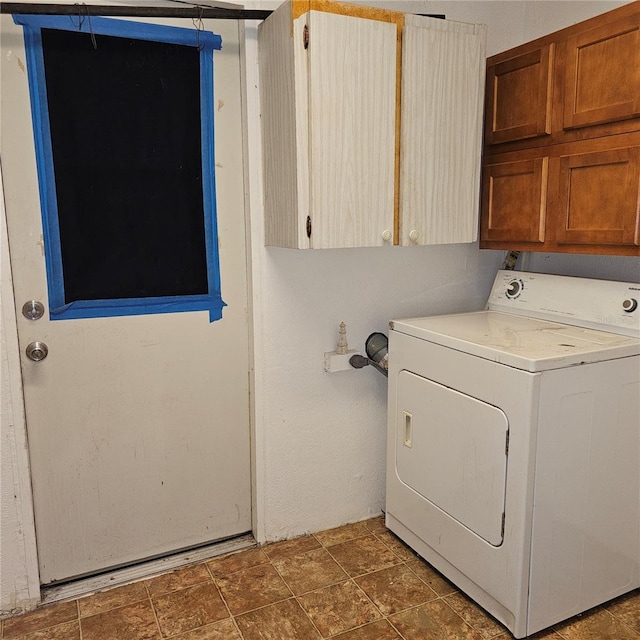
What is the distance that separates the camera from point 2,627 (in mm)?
1917

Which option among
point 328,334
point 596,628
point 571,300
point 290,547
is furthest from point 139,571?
point 571,300

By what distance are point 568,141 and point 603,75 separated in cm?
22

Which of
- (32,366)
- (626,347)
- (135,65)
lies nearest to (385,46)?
(135,65)

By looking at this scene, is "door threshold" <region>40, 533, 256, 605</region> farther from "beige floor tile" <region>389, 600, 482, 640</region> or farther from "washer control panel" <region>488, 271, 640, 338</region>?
"washer control panel" <region>488, 271, 640, 338</region>

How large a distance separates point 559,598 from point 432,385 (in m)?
0.79

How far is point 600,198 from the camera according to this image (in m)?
1.86

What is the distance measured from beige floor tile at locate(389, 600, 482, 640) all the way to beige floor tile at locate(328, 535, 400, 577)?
268 millimetres

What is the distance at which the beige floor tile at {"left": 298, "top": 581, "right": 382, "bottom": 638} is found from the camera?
1915mm

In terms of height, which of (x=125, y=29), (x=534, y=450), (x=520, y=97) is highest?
(x=125, y=29)

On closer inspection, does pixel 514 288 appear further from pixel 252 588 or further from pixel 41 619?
pixel 41 619

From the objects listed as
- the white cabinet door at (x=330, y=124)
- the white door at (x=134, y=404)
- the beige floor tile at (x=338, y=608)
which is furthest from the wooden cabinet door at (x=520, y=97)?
the beige floor tile at (x=338, y=608)

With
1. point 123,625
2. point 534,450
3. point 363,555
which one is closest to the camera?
point 534,450

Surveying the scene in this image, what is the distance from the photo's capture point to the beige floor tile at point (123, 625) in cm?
187

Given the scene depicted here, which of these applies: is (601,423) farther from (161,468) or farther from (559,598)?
(161,468)
